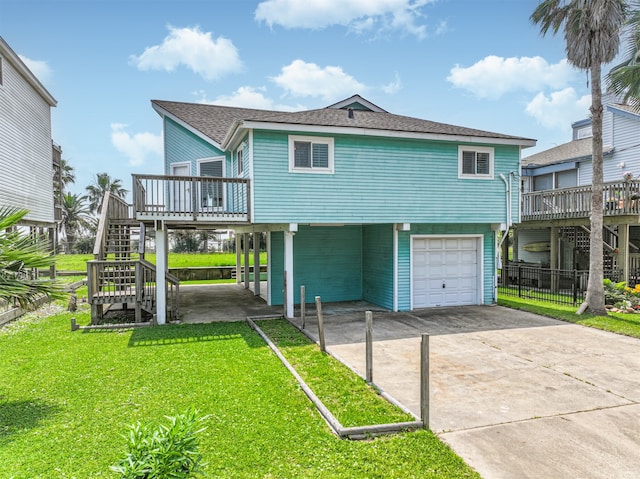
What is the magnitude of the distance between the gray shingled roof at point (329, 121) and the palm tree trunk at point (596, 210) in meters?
1.80

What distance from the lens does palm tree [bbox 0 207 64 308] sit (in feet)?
17.6

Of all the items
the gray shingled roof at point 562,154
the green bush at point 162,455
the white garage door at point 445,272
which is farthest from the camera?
the gray shingled roof at point 562,154

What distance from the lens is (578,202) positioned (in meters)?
15.4

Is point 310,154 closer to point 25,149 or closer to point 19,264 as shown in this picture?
point 19,264

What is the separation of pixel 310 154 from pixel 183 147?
7488 millimetres

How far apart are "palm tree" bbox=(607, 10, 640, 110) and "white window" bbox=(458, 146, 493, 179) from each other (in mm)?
4829

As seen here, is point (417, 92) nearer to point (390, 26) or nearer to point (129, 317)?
point (390, 26)

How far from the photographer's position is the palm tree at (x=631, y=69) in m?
12.2

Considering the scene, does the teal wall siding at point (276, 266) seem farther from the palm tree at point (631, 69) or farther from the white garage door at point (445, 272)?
the palm tree at point (631, 69)

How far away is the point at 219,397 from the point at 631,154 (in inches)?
808

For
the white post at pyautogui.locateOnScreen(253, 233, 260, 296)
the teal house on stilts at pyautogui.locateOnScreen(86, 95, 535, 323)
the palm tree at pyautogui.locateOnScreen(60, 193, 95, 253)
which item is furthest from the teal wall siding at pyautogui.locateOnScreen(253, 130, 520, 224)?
the palm tree at pyautogui.locateOnScreen(60, 193, 95, 253)

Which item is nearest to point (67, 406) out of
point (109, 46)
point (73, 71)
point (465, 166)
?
point (465, 166)

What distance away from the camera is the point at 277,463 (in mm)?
3980

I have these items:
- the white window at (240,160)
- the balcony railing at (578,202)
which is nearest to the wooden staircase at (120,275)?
the white window at (240,160)
